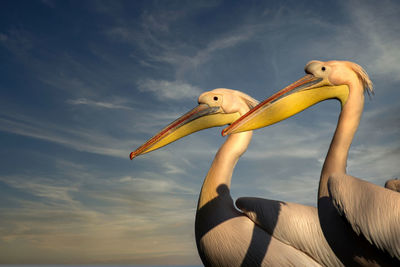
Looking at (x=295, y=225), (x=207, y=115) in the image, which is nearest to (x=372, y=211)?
(x=295, y=225)

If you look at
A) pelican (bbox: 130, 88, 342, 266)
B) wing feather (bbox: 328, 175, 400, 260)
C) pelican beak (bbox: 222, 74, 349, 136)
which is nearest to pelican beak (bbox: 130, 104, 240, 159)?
pelican (bbox: 130, 88, 342, 266)

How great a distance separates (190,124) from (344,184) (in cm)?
262

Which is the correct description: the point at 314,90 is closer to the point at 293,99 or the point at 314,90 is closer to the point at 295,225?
the point at 293,99

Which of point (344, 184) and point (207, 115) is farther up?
point (207, 115)

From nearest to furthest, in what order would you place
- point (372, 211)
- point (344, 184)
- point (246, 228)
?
point (372, 211), point (344, 184), point (246, 228)

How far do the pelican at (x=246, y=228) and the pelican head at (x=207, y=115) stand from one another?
0.04m

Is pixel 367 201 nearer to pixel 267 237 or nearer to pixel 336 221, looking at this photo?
pixel 336 221

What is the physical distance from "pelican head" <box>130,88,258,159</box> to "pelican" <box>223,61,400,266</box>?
2.49ft

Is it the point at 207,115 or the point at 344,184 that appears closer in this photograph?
the point at 344,184

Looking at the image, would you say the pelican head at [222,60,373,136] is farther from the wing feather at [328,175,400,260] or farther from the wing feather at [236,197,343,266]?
the wing feather at [328,175,400,260]

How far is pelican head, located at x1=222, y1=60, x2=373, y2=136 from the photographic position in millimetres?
4758

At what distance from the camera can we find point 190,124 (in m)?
5.67

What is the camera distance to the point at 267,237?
4.30 meters

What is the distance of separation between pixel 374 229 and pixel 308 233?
978mm
